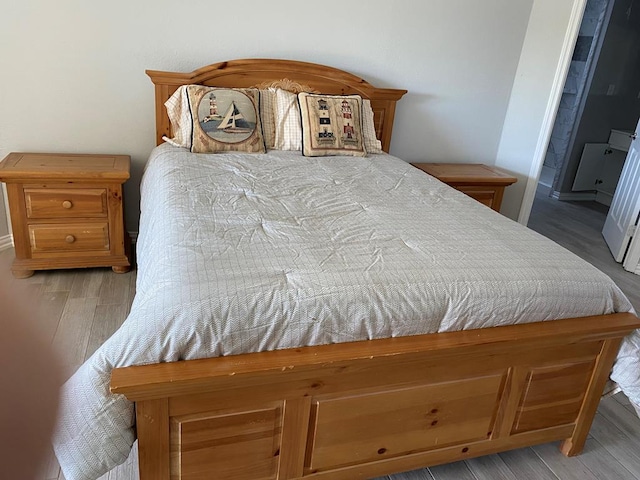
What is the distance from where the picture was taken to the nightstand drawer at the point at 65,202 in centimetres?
248

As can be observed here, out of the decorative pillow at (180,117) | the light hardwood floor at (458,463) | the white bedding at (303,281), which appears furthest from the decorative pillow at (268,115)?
the light hardwood floor at (458,463)

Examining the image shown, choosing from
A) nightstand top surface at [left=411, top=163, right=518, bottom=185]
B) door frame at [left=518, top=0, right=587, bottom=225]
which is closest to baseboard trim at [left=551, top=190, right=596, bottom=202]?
door frame at [left=518, top=0, right=587, bottom=225]

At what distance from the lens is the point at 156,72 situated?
273 centimetres

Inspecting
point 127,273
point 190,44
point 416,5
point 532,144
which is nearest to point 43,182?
point 127,273

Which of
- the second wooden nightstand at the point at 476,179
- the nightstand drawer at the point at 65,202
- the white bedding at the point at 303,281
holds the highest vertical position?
the white bedding at the point at 303,281

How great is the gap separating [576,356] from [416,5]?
2.42 metres

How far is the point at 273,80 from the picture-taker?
2967 millimetres

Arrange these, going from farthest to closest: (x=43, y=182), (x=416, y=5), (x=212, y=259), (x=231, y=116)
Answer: (x=416, y=5) < (x=231, y=116) < (x=43, y=182) < (x=212, y=259)

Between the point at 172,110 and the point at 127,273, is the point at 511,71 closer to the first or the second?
the point at 172,110

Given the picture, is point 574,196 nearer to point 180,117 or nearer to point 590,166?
point 590,166

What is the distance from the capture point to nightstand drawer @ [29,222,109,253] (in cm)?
255

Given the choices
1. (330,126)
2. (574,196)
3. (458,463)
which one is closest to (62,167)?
(330,126)

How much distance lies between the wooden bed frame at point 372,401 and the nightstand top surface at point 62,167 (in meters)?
1.63

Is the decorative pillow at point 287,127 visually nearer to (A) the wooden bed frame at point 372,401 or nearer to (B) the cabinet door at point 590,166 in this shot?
(A) the wooden bed frame at point 372,401
